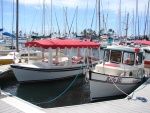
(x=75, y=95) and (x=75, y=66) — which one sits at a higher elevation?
(x=75, y=66)

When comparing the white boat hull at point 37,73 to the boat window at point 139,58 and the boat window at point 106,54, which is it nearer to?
the boat window at point 106,54

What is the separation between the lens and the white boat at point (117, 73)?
12406mm

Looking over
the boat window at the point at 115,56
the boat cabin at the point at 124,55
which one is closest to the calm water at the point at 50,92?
the boat window at the point at 115,56

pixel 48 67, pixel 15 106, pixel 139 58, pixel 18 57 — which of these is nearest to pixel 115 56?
pixel 139 58

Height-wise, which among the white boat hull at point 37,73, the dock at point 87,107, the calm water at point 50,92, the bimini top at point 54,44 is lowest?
the calm water at point 50,92

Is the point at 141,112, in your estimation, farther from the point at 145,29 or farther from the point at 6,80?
the point at 145,29

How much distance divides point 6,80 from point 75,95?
22.7 ft

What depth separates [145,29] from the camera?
53625mm

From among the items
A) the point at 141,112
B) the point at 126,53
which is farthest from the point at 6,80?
the point at 141,112

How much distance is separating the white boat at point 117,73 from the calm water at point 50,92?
4.80 feet

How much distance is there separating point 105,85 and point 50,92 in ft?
14.8

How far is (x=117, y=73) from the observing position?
13.4 meters

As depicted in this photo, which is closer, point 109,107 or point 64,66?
point 109,107

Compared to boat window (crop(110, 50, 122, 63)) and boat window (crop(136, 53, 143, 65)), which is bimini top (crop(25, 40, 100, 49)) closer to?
boat window (crop(110, 50, 122, 63))
